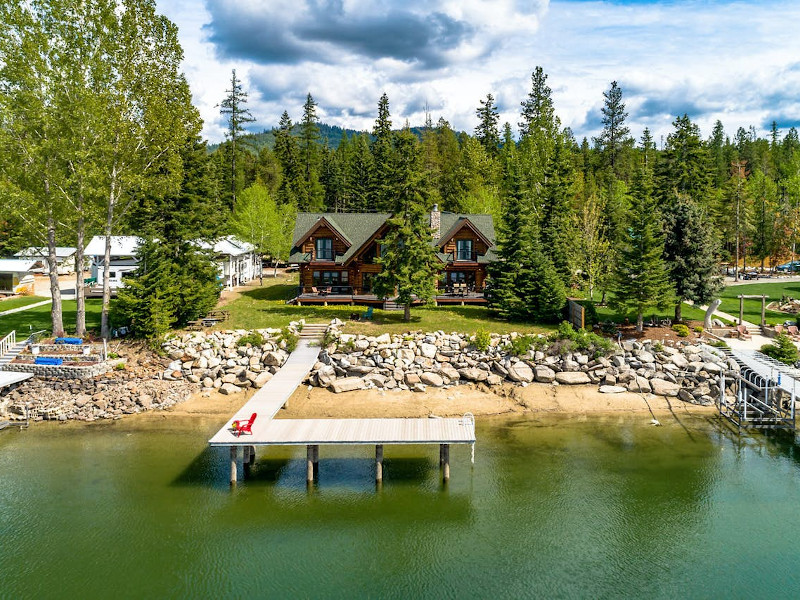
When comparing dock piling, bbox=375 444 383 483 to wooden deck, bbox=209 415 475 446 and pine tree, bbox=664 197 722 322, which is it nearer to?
wooden deck, bbox=209 415 475 446

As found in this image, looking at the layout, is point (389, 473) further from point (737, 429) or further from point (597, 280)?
point (597, 280)

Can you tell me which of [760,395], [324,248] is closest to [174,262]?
[324,248]

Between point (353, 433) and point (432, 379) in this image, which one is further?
point (432, 379)

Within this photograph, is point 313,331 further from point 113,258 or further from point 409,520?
point 113,258

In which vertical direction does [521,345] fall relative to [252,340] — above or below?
below

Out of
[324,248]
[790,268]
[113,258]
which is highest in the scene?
[324,248]

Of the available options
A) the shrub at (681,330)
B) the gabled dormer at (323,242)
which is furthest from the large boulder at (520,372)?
the gabled dormer at (323,242)

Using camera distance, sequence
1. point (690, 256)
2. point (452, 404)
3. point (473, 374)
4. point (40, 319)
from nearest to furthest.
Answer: point (452, 404) < point (473, 374) < point (690, 256) < point (40, 319)
